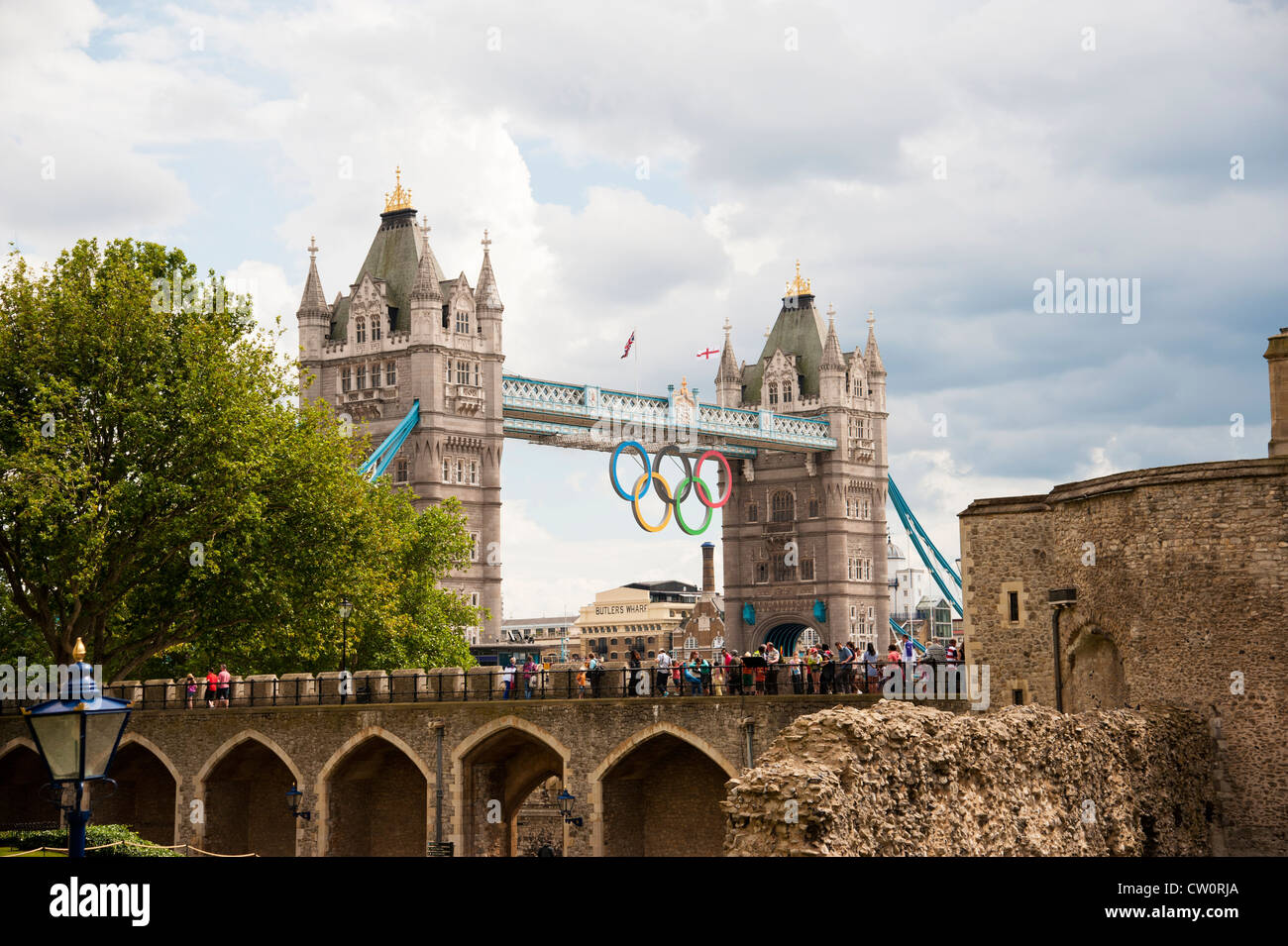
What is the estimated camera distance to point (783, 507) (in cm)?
10906

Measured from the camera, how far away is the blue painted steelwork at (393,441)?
75375 millimetres

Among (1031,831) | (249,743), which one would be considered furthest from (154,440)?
(1031,831)

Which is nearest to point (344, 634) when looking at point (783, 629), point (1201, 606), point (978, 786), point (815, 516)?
point (1201, 606)

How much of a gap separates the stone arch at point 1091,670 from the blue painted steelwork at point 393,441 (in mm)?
51982

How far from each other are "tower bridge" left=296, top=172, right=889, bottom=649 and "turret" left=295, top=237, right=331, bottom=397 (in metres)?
0.11

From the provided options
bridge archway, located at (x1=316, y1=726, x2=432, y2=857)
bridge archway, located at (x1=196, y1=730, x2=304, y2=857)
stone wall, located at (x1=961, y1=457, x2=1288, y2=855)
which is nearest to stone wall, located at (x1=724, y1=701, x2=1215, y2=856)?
stone wall, located at (x1=961, y1=457, x2=1288, y2=855)

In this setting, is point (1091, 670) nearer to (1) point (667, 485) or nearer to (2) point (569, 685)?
(2) point (569, 685)

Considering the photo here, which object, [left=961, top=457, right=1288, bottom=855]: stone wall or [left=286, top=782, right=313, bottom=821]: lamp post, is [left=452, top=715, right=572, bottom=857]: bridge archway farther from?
[left=961, top=457, right=1288, bottom=855]: stone wall

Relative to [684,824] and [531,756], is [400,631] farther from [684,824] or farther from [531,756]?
[684,824]

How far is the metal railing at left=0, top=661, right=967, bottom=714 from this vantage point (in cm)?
2961

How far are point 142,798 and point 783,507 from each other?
2835 inches

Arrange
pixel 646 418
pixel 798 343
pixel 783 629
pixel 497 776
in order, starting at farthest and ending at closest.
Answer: pixel 798 343 → pixel 783 629 → pixel 646 418 → pixel 497 776

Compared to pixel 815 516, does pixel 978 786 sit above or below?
below

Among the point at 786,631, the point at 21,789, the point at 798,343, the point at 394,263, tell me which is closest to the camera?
the point at 21,789
